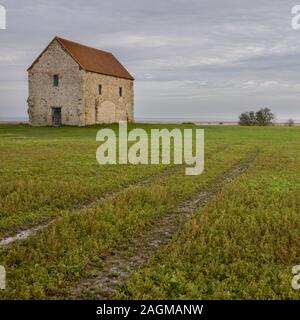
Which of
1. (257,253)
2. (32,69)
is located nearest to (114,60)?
(32,69)

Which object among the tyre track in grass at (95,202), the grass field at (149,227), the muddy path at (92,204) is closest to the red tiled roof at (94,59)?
the tyre track in grass at (95,202)

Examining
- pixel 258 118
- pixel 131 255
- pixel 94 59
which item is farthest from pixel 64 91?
pixel 258 118

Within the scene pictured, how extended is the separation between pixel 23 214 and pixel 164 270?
499 cm

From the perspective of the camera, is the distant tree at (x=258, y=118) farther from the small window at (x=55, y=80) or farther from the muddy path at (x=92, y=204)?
the muddy path at (x=92, y=204)

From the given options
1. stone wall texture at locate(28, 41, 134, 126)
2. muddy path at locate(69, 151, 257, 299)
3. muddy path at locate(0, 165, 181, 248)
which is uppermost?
stone wall texture at locate(28, 41, 134, 126)

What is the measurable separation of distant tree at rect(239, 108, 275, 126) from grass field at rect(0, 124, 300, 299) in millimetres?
112720

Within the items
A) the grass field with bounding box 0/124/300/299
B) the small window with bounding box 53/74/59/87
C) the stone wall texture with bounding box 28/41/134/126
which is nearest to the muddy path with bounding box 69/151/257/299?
the grass field with bounding box 0/124/300/299

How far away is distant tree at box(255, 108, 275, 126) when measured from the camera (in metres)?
126

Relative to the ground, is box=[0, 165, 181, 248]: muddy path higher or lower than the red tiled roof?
lower

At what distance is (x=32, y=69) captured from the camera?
190ft

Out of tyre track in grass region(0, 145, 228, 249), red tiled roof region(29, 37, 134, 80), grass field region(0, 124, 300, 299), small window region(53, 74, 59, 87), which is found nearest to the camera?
grass field region(0, 124, 300, 299)

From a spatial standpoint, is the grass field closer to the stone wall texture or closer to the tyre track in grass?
the tyre track in grass

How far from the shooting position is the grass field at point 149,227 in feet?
21.1
